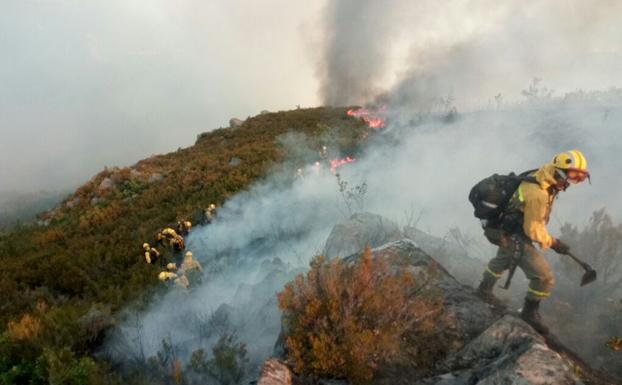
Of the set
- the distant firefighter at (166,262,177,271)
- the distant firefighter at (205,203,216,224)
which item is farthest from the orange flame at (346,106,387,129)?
the distant firefighter at (166,262,177,271)

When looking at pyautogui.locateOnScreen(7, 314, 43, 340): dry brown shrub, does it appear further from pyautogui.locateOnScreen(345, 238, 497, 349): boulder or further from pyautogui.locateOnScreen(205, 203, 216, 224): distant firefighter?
pyautogui.locateOnScreen(205, 203, 216, 224): distant firefighter

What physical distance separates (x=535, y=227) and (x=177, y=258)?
724 centimetres

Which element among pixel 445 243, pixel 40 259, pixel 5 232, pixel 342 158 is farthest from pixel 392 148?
pixel 5 232

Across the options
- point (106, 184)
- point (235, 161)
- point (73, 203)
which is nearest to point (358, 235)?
point (235, 161)

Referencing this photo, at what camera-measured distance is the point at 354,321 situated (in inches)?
149

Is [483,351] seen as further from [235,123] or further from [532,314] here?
[235,123]

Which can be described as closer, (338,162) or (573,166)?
(573,166)

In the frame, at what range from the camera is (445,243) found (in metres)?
7.40

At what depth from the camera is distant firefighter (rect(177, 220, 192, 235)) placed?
10.4 meters

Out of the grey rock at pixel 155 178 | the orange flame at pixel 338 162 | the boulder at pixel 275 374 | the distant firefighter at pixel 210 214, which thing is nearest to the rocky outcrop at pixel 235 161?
the grey rock at pixel 155 178

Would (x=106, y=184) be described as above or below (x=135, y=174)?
below

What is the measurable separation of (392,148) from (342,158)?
197 cm

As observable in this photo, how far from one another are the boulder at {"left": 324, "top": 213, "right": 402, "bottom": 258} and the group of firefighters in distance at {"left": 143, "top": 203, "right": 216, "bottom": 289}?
98.8 inches

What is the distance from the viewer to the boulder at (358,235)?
7.04 metres
